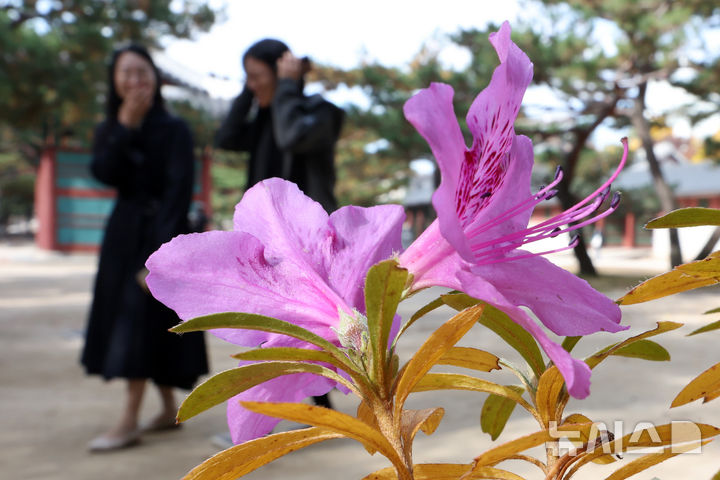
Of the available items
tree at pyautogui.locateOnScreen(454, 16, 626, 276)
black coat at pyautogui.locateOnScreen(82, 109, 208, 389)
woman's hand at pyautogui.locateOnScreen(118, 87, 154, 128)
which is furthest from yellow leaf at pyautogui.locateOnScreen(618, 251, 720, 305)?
tree at pyautogui.locateOnScreen(454, 16, 626, 276)

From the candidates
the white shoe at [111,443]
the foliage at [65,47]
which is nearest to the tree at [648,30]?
the foliage at [65,47]

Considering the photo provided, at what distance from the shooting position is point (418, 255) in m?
0.27

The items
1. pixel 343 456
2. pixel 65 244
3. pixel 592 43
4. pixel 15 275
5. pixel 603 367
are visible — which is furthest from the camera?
pixel 65 244

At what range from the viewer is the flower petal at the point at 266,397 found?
0.28m

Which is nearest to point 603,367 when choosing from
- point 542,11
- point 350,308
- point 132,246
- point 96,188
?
point 132,246

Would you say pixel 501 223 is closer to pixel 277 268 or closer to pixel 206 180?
pixel 277 268

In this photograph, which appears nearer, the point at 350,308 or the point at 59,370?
the point at 350,308

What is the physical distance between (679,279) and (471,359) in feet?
0.34

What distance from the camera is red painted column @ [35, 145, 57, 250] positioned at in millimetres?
13586

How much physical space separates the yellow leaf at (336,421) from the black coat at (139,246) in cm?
181

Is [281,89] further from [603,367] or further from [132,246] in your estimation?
[603,367]

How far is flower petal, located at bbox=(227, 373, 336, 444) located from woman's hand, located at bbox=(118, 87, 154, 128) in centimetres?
187

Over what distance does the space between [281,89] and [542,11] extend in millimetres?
7473

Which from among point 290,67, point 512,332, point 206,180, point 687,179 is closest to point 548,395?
point 512,332
